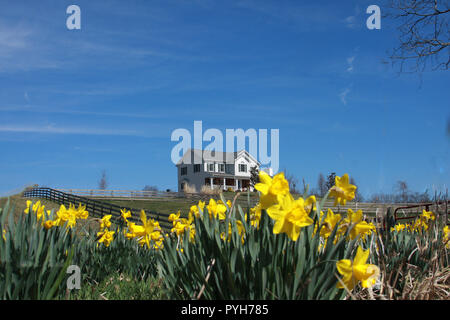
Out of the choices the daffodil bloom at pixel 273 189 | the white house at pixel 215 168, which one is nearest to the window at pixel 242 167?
the white house at pixel 215 168

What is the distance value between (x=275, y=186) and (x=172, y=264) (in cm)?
96

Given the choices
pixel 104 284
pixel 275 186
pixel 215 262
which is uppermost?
pixel 275 186

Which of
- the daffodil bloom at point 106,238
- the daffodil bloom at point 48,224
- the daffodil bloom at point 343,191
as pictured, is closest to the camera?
the daffodil bloom at point 343,191

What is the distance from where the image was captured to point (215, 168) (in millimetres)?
50281

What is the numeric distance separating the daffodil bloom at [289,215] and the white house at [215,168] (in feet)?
155

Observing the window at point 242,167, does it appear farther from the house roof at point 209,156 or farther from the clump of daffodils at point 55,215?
the clump of daffodils at point 55,215

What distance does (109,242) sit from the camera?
4.14 metres

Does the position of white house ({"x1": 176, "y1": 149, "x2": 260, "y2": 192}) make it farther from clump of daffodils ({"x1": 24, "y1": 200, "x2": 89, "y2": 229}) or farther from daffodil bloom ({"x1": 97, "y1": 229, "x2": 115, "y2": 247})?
clump of daffodils ({"x1": 24, "y1": 200, "x2": 89, "y2": 229})

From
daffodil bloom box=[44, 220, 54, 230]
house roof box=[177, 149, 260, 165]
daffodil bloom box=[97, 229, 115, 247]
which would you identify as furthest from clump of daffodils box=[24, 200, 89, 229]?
house roof box=[177, 149, 260, 165]

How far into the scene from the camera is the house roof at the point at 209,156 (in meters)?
50.7

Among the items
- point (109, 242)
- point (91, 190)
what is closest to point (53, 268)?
point (109, 242)

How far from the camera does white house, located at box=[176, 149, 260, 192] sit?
49.8 meters

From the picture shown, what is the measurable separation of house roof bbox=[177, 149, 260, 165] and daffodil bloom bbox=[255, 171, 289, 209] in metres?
48.4
